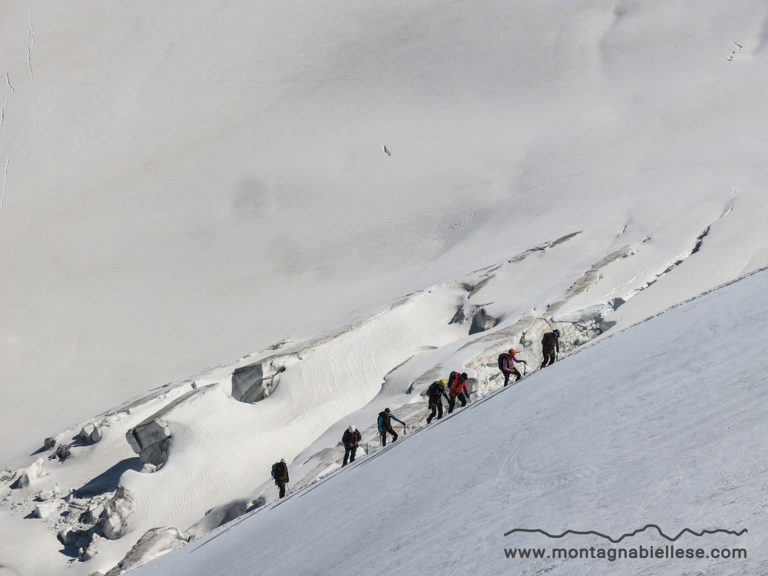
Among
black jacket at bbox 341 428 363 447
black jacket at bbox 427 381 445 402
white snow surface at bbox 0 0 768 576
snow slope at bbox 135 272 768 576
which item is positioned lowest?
snow slope at bbox 135 272 768 576

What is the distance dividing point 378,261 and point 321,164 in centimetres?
1098

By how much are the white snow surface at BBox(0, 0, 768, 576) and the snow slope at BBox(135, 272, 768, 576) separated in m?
0.05

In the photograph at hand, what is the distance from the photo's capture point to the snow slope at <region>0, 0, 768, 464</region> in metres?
34.3

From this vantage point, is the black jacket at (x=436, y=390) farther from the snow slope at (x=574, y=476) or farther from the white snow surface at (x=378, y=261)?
the white snow surface at (x=378, y=261)

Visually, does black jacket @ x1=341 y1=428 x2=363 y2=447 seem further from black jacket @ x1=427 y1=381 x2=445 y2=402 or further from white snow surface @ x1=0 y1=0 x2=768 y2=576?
black jacket @ x1=427 y1=381 x2=445 y2=402

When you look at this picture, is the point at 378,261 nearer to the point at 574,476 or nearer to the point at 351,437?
the point at 351,437

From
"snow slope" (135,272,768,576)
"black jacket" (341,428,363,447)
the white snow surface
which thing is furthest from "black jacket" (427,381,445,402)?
"black jacket" (341,428,363,447)

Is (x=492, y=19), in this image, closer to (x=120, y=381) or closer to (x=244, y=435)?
(x=120, y=381)

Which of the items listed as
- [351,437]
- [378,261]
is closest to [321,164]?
[378,261]

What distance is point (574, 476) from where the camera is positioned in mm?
8297

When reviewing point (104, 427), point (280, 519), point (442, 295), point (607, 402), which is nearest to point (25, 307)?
point (104, 427)

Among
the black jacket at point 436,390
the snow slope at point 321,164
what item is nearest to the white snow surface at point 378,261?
the snow slope at point 321,164

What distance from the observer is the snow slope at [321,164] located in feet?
113

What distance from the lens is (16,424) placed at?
110 feet
